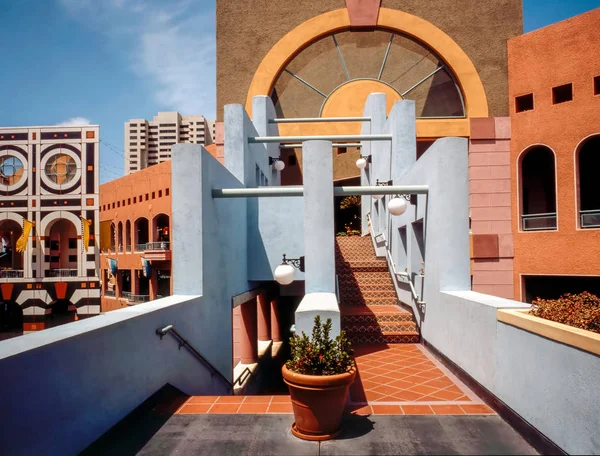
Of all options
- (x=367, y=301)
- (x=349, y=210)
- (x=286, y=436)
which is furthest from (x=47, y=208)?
(x=286, y=436)

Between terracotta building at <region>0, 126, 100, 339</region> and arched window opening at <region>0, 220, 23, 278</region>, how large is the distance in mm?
118

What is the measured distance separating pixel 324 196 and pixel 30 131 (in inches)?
950

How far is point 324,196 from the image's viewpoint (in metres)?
7.36

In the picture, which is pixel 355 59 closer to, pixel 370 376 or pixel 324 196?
pixel 324 196

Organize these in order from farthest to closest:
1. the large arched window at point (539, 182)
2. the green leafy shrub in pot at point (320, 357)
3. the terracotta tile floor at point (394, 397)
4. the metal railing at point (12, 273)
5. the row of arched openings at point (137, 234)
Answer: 1. the row of arched openings at point (137, 234)
2. the metal railing at point (12, 273)
3. the large arched window at point (539, 182)
4. the terracotta tile floor at point (394, 397)
5. the green leafy shrub in pot at point (320, 357)

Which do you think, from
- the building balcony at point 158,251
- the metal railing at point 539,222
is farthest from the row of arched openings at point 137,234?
the metal railing at point 539,222

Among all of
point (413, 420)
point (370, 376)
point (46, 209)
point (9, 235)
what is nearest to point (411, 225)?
point (370, 376)

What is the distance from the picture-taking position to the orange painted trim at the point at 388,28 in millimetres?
15297

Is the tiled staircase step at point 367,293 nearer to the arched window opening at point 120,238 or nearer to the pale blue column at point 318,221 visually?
the pale blue column at point 318,221

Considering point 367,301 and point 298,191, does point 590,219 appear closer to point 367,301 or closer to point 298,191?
point 367,301

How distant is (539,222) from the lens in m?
13.4

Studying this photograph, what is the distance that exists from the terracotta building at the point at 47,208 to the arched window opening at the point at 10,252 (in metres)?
0.12

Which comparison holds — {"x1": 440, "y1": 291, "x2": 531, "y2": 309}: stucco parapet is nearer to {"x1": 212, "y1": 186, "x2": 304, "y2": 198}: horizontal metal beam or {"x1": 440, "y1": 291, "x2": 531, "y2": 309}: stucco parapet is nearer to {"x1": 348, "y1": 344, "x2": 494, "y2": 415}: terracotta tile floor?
{"x1": 348, "y1": 344, "x2": 494, "y2": 415}: terracotta tile floor

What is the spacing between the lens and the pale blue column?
7277 millimetres
